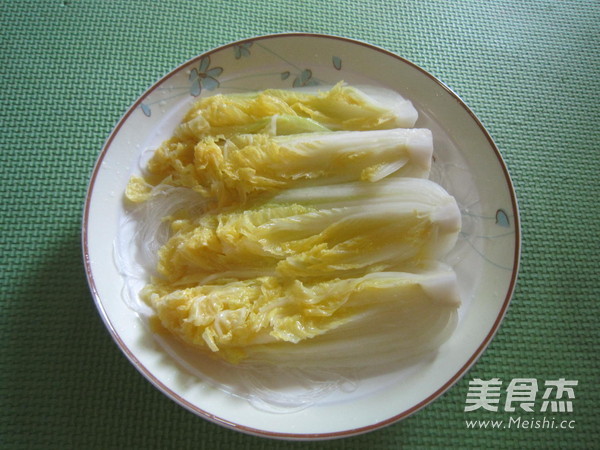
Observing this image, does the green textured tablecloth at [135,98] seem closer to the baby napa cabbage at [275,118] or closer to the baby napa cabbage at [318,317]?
the baby napa cabbage at [318,317]

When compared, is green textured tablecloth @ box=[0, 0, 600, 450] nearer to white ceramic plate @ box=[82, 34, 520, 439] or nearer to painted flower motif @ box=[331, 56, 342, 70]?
white ceramic plate @ box=[82, 34, 520, 439]

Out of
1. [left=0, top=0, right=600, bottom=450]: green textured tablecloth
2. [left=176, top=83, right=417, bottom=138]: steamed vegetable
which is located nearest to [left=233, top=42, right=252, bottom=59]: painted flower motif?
[left=176, top=83, right=417, bottom=138]: steamed vegetable

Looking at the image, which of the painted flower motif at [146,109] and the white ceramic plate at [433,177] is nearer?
the white ceramic plate at [433,177]

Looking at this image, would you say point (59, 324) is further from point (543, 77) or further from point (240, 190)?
point (543, 77)

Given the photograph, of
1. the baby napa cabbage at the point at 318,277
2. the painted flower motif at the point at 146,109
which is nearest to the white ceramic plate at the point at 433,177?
the painted flower motif at the point at 146,109

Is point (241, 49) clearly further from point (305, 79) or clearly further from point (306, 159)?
point (306, 159)
